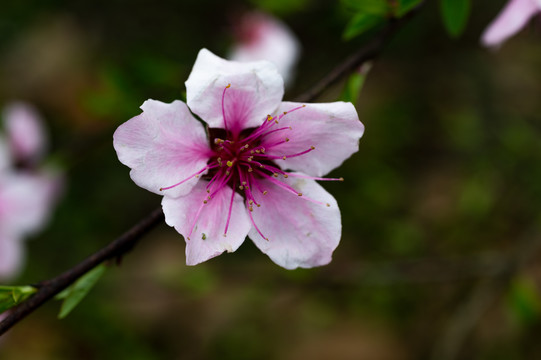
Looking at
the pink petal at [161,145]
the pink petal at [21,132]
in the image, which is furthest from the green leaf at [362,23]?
the pink petal at [21,132]

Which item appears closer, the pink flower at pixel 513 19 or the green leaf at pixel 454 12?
the pink flower at pixel 513 19

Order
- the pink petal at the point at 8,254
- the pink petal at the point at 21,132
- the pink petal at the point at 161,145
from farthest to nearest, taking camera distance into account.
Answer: the pink petal at the point at 21,132 → the pink petal at the point at 8,254 → the pink petal at the point at 161,145

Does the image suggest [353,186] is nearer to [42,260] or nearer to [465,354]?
[465,354]

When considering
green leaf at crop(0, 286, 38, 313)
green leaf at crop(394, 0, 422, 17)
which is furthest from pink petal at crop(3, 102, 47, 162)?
green leaf at crop(394, 0, 422, 17)

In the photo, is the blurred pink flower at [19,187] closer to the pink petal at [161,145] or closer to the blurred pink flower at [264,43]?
the blurred pink flower at [264,43]

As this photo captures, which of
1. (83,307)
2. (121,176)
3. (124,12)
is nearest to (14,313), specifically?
(83,307)

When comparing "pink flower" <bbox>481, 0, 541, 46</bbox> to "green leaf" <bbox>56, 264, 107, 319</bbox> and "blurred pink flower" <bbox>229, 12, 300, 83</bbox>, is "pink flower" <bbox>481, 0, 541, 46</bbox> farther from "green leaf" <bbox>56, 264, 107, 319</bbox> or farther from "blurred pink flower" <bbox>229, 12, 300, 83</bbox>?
"blurred pink flower" <bbox>229, 12, 300, 83</bbox>
